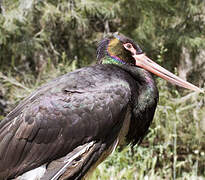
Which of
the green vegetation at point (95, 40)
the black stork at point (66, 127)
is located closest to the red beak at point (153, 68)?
the black stork at point (66, 127)

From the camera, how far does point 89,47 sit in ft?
16.6

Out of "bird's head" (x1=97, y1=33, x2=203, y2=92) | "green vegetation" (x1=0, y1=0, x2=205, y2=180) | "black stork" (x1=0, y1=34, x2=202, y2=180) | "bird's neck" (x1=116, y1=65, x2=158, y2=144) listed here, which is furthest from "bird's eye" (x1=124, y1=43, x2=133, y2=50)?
"green vegetation" (x1=0, y1=0, x2=205, y2=180)

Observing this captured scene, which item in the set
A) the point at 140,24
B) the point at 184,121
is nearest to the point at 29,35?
the point at 140,24

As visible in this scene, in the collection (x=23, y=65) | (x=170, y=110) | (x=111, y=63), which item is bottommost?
(x=170, y=110)

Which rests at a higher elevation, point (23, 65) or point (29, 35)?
point (29, 35)

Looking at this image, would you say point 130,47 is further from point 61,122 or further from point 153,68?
point 61,122

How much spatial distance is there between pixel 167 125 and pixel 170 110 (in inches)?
6.3

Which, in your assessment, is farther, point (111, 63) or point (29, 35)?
point (29, 35)

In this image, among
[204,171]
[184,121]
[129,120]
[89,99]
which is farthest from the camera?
[204,171]

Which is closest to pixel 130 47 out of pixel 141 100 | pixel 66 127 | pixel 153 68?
pixel 153 68

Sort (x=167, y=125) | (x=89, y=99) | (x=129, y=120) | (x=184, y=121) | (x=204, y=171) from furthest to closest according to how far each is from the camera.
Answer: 1. (x=204, y=171)
2. (x=184, y=121)
3. (x=167, y=125)
4. (x=129, y=120)
5. (x=89, y=99)

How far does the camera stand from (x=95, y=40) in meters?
5.16

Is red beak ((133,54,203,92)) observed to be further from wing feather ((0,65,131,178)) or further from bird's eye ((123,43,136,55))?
wing feather ((0,65,131,178))

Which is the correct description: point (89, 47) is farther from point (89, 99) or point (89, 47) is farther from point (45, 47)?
point (89, 99)
